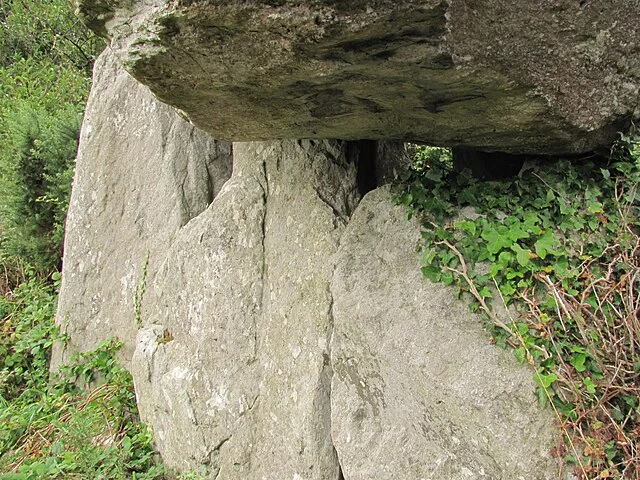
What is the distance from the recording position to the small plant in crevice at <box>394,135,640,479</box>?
238 cm

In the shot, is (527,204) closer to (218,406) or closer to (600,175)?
(600,175)

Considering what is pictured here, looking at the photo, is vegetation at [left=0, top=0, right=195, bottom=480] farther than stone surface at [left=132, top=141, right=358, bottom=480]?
Yes

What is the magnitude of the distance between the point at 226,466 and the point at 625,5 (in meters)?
2.99

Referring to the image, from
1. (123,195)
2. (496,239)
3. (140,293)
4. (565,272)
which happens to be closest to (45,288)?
(123,195)

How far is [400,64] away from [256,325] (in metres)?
1.94

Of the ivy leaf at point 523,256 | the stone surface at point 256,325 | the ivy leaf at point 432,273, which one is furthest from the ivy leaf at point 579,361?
the stone surface at point 256,325

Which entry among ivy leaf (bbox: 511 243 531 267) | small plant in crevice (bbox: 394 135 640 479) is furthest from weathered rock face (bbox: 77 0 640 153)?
ivy leaf (bbox: 511 243 531 267)

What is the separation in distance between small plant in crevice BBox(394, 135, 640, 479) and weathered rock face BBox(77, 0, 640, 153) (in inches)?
9.4

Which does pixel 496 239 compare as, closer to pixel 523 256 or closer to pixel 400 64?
pixel 523 256

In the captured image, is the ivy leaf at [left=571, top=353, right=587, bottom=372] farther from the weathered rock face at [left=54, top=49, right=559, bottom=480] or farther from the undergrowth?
the undergrowth

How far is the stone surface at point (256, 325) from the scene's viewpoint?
10.8 ft

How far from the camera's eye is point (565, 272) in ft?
8.45

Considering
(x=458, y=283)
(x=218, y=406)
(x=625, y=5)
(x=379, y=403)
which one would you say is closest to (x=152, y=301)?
(x=218, y=406)

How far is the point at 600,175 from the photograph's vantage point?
9.41 feet
